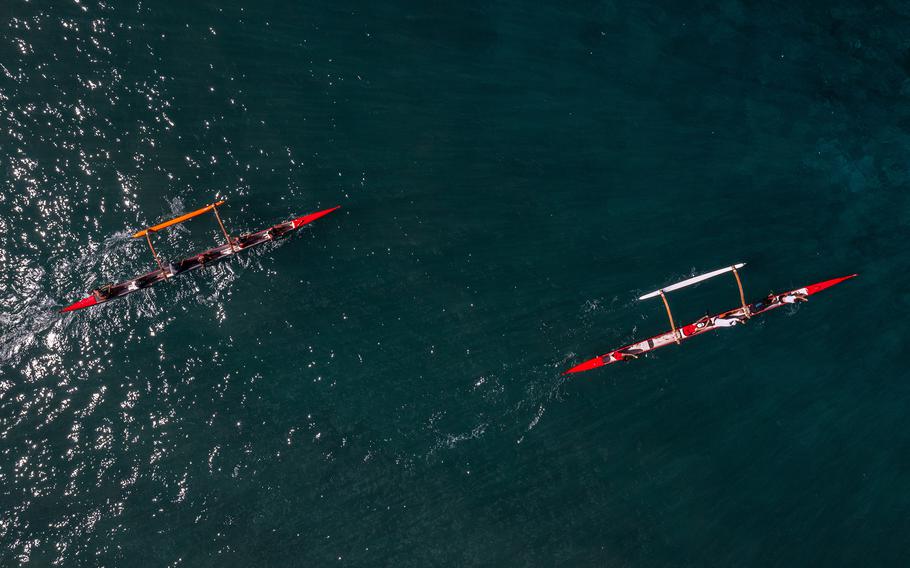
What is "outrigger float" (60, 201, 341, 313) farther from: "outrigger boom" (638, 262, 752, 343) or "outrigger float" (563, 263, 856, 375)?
"outrigger boom" (638, 262, 752, 343)

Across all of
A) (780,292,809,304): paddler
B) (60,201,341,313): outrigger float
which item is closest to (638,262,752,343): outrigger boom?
(780,292,809,304): paddler

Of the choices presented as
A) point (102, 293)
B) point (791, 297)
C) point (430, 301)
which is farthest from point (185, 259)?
point (791, 297)

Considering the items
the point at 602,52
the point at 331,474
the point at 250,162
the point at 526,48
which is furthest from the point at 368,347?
the point at 602,52

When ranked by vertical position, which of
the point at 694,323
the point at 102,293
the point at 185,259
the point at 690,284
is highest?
the point at 185,259

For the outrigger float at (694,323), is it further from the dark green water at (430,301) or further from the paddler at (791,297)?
the dark green water at (430,301)

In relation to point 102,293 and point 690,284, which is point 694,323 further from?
point 102,293

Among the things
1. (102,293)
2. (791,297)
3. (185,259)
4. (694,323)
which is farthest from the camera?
(791,297)
